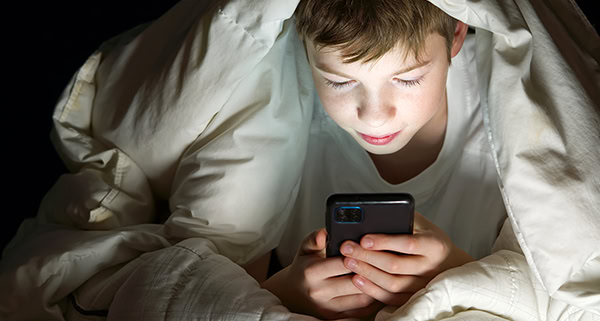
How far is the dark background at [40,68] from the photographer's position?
145 cm

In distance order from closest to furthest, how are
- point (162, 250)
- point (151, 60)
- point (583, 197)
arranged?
point (583, 197), point (162, 250), point (151, 60)

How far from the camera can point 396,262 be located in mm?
860

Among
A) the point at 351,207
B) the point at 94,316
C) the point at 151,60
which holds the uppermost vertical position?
the point at 151,60

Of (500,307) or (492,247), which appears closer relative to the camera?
(500,307)

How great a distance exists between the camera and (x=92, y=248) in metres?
0.98

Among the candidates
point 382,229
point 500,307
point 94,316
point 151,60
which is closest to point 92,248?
point 94,316

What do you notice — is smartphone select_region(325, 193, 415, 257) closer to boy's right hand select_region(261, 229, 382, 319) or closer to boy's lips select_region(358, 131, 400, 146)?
boy's right hand select_region(261, 229, 382, 319)

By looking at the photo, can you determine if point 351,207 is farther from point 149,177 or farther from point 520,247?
point 149,177

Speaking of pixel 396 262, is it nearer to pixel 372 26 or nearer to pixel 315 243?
pixel 315 243

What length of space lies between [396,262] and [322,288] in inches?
4.1

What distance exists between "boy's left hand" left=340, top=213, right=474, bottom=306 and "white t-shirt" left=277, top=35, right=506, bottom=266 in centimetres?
20

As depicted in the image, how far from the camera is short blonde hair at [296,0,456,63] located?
87 cm

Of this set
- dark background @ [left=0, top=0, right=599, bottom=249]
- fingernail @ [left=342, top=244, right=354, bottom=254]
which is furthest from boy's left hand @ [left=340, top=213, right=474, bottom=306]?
dark background @ [left=0, top=0, right=599, bottom=249]

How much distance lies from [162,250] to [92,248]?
0.35ft
